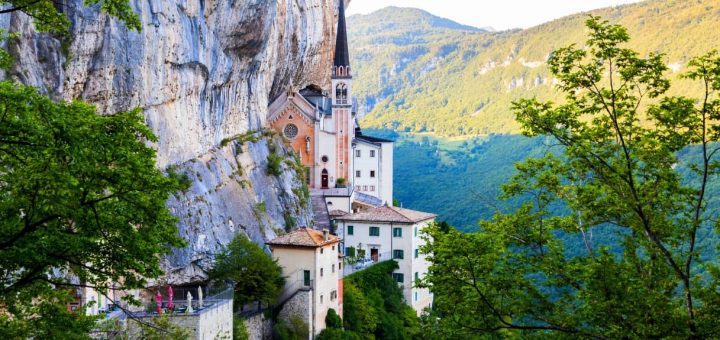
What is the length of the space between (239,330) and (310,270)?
788 centimetres

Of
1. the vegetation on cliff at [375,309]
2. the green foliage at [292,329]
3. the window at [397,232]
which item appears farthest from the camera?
the window at [397,232]

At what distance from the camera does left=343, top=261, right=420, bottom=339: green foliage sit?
47.8m

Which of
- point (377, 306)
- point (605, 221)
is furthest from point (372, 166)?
point (605, 221)

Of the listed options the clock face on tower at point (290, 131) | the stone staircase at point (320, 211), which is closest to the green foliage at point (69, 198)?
the stone staircase at point (320, 211)

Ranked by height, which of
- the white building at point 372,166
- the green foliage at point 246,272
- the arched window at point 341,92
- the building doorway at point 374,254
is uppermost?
the arched window at point 341,92

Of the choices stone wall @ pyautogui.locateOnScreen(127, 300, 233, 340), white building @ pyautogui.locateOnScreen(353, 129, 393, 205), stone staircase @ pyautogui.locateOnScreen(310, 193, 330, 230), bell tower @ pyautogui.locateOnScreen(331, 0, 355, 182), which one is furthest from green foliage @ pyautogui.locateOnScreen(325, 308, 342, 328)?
white building @ pyautogui.locateOnScreen(353, 129, 393, 205)

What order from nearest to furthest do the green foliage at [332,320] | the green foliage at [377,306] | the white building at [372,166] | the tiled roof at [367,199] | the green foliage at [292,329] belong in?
the green foliage at [292,329] → the green foliage at [332,320] → the green foliage at [377,306] → the tiled roof at [367,199] → the white building at [372,166]

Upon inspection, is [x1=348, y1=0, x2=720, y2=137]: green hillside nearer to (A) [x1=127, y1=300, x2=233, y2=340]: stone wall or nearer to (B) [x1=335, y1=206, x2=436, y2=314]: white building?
(B) [x1=335, y1=206, x2=436, y2=314]: white building

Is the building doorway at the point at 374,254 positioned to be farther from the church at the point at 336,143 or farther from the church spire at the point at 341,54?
the church spire at the point at 341,54

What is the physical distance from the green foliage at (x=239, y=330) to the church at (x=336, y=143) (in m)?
29.9

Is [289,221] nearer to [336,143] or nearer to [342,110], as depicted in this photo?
[336,143]

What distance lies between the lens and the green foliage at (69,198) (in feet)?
44.0

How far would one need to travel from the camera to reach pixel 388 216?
58.7 m

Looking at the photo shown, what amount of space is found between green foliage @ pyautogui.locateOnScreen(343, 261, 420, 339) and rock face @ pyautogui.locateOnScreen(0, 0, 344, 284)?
593 centimetres
